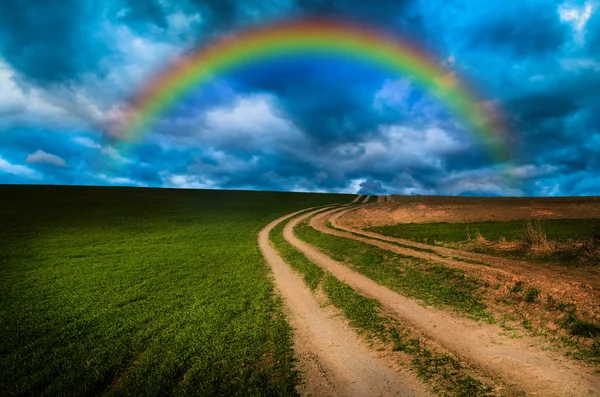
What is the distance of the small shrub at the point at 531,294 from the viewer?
13.4 metres

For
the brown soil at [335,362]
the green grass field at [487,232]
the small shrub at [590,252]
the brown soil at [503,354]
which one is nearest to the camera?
the brown soil at [503,354]

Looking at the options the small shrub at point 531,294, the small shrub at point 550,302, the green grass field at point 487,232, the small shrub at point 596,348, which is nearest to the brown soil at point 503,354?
the small shrub at point 596,348

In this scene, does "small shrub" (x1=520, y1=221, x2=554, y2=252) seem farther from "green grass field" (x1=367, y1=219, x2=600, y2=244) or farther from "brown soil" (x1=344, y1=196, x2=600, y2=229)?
"brown soil" (x1=344, y1=196, x2=600, y2=229)

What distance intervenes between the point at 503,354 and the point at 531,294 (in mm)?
5971

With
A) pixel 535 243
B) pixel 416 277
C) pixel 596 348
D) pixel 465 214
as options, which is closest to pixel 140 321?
pixel 416 277

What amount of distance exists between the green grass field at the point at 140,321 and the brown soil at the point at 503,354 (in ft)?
18.3

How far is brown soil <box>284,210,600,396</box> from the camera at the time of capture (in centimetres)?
789

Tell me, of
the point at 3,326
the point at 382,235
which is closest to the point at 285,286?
the point at 3,326

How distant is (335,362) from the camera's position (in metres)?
9.66

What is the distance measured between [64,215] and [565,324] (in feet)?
223

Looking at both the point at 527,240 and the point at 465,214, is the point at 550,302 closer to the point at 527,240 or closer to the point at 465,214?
the point at 527,240

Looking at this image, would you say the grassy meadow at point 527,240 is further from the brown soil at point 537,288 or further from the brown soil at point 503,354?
the brown soil at point 503,354

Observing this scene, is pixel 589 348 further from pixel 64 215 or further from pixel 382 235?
pixel 64 215

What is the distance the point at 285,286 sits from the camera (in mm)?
18562
